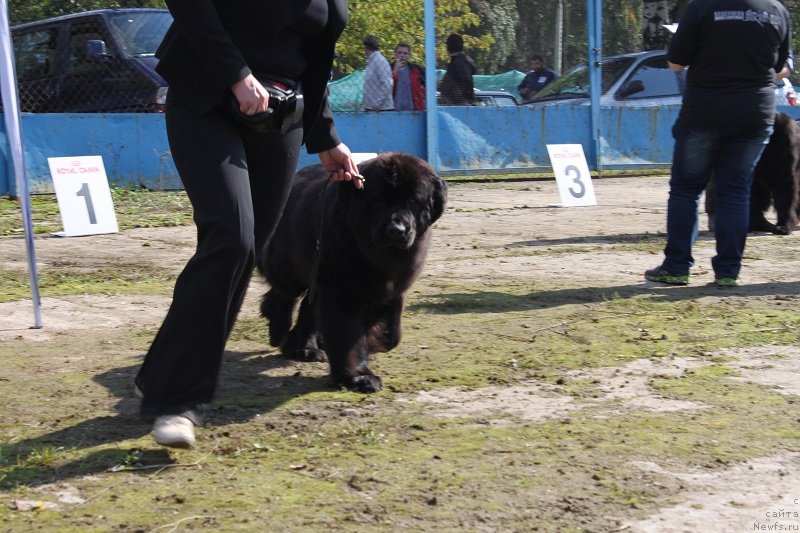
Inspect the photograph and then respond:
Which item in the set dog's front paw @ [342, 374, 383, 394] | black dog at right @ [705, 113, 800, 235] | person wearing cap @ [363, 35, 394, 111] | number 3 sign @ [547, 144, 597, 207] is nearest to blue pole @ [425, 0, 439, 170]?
person wearing cap @ [363, 35, 394, 111]

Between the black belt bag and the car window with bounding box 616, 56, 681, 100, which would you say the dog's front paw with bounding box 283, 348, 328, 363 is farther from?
the car window with bounding box 616, 56, 681, 100

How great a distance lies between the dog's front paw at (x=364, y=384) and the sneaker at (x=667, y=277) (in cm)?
303

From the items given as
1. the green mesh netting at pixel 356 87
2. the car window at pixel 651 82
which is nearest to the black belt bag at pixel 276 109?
the green mesh netting at pixel 356 87

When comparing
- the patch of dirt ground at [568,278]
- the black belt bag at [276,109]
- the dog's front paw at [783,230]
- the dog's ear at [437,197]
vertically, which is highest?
the black belt bag at [276,109]

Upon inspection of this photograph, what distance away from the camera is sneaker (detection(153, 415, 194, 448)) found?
325cm

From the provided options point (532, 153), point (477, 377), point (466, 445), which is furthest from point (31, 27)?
point (466, 445)

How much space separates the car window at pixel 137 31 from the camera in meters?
11.6

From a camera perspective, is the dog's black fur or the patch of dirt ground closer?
the patch of dirt ground

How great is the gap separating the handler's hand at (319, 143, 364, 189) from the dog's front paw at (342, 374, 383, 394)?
0.82m

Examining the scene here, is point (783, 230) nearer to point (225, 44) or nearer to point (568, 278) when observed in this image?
point (568, 278)

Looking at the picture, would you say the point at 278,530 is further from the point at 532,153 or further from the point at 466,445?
the point at 532,153

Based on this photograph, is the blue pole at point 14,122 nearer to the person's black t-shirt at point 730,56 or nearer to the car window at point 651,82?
the person's black t-shirt at point 730,56

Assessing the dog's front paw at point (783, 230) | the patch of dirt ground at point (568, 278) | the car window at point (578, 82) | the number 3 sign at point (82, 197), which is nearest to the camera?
the patch of dirt ground at point (568, 278)

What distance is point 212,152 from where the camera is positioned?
333 cm
